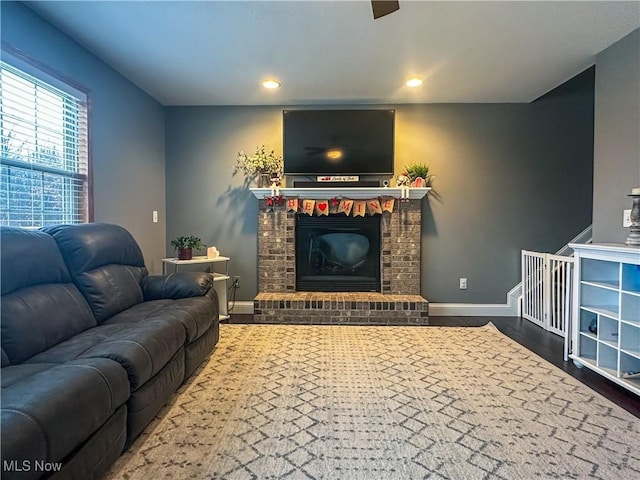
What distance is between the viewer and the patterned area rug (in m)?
1.53

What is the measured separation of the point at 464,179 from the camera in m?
4.30

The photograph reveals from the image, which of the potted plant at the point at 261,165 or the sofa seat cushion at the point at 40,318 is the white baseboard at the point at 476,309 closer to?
the potted plant at the point at 261,165

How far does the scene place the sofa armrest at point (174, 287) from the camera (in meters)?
2.74

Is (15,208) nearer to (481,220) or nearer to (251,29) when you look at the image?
(251,29)

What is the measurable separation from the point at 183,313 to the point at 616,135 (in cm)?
347

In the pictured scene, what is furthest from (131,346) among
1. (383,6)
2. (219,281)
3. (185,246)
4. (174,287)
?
(185,246)

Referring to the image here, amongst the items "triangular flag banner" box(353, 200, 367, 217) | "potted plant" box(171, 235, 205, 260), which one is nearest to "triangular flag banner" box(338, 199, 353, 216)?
"triangular flag banner" box(353, 200, 367, 217)

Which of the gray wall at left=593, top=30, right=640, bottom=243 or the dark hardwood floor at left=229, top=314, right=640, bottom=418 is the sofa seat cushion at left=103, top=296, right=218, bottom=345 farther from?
the gray wall at left=593, top=30, right=640, bottom=243

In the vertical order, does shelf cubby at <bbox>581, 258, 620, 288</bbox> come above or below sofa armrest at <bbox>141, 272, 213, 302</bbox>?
above

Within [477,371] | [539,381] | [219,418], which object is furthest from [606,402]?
[219,418]

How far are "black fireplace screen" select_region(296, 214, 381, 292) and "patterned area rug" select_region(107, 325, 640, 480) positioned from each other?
1407 millimetres

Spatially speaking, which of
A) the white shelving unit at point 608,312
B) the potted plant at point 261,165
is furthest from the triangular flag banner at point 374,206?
the white shelving unit at point 608,312

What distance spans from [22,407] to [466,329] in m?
3.57

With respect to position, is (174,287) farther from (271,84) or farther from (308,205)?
(271,84)
